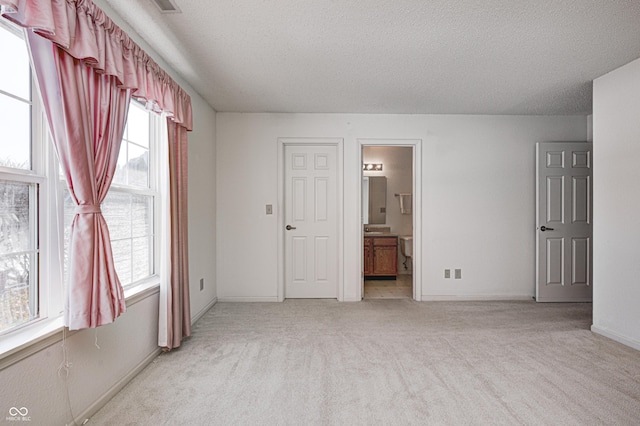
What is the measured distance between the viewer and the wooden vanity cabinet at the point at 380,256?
5.55m

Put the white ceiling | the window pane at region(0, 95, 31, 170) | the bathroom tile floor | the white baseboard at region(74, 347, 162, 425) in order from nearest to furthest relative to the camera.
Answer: the window pane at region(0, 95, 31, 170)
the white baseboard at region(74, 347, 162, 425)
the white ceiling
the bathroom tile floor

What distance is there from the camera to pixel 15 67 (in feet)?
5.04

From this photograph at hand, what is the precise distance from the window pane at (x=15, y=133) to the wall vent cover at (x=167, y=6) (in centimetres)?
95

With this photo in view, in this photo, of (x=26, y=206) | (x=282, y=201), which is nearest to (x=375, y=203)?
(x=282, y=201)

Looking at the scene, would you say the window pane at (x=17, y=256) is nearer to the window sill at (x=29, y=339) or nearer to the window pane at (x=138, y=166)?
the window sill at (x=29, y=339)

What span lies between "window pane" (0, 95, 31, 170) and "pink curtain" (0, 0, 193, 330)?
14 cm

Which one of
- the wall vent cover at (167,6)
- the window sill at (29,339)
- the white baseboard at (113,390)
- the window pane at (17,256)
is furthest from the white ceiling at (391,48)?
the white baseboard at (113,390)

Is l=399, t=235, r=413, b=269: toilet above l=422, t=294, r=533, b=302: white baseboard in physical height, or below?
above

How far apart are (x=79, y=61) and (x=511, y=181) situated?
464cm

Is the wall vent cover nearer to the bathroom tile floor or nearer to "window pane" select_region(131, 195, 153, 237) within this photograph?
"window pane" select_region(131, 195, 153, 237)

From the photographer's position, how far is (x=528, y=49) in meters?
2.63

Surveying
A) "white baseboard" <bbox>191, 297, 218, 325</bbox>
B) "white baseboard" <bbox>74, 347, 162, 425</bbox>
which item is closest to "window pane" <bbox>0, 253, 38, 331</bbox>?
"white baseboard" <bbox>74, 347, 162, 425</bbox>

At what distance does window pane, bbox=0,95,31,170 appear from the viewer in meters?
1.47

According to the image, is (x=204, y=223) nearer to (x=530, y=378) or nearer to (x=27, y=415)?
(x=27, y=415)
